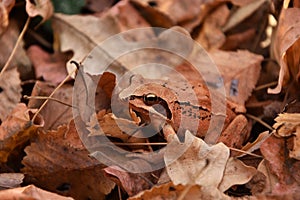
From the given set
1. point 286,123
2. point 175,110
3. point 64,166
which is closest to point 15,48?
point 64,166

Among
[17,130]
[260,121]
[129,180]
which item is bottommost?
[260,121]

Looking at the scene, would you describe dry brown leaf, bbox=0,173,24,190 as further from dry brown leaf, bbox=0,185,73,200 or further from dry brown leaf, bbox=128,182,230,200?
dry brown leaf, bbox=128,182,230,200

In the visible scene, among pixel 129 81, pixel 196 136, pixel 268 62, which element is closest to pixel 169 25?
pixel 268 62

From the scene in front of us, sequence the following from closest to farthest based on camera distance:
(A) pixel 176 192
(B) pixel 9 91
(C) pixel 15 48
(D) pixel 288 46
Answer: (A) pixel 176 192, (D) pixel 288 46, (B) pixel 9 91, (C) pixel 15 48

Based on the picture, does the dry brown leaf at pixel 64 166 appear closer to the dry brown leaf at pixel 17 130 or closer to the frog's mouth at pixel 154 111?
the dry brown leaf at pixel 17 130

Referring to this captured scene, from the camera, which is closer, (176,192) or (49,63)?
(176,192)

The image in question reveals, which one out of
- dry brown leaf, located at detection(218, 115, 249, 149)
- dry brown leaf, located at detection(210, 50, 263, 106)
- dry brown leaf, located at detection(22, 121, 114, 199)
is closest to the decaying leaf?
dry brown leaf, located at detection(218, 115, 249, 149)

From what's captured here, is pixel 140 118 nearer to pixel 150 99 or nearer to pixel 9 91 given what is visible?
pixel 150 99

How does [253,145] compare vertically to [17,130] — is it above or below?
below
